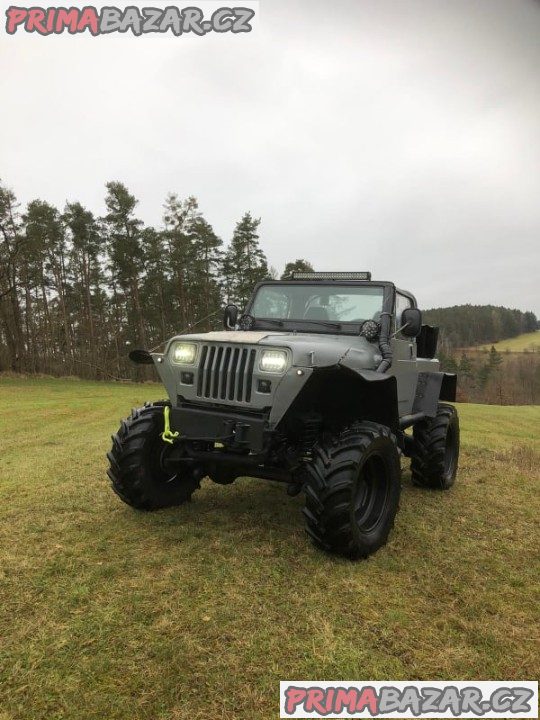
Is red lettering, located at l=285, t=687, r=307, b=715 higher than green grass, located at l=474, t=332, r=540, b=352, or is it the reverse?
green grass, located at l=474, t=332, r=540, b=352

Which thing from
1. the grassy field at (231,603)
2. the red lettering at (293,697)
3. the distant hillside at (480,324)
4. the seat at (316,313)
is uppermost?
the distant hillside at (480,324)

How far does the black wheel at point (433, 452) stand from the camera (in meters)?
5.82

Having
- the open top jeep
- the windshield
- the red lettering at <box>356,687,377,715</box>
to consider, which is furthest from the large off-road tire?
the red lettering at <box>356,687,377,715</box>

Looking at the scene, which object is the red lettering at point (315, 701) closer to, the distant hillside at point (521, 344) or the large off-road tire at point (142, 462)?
the large off-road tire at point (142, 462)

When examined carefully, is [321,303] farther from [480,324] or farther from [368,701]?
[480,324]

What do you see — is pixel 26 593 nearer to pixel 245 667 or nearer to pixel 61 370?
pixel 245 667

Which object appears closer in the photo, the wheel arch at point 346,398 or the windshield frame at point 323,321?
the wheel arch at point 346,398

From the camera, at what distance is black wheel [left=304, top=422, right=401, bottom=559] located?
3562mm

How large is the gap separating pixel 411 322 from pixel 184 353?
217 cm

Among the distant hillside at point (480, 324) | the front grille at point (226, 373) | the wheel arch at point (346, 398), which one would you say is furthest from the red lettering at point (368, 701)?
the distant hillside at point (480, 324)

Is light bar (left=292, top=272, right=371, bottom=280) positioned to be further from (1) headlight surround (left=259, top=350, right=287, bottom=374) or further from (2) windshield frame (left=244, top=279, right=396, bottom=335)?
(1) headlight surround (left=259, top=350, right=287, bottom=374)

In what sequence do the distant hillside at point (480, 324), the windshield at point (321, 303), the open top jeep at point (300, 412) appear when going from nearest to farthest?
the open top jeep at point (300, 412) → the windshield at point (321, 303) → the distant hillside at point (480, 324)

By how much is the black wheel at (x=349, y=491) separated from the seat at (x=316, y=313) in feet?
4.69

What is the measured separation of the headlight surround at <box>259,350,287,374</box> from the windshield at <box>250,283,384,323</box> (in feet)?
4.39
